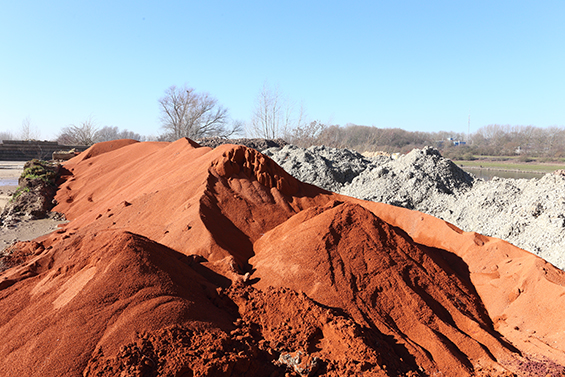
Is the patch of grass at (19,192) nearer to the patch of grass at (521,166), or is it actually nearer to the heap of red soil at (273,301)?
the heap of red soil at (273,301)

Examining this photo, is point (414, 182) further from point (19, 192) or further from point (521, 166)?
point (521, 166)

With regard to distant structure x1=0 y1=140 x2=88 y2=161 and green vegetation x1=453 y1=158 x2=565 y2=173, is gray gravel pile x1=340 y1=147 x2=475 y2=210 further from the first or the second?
distant structure x1=0 y1=140 x2=88 y2=161

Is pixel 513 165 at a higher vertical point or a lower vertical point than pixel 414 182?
lower

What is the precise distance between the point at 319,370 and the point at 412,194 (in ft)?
27.7

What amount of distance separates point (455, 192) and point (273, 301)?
8.45 metres

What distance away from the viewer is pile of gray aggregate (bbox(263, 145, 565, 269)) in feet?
24.0

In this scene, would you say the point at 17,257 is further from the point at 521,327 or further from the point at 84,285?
the point at 521,327

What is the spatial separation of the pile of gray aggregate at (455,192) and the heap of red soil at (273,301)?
60.3 inches

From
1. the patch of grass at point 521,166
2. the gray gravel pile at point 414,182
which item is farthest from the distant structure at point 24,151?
the patch of grass at point 521,166

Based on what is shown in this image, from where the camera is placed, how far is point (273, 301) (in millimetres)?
4105

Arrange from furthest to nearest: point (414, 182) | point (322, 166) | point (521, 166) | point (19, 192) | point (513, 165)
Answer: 1. point (513, 165)
2. point (521, 166)
3. point (322, 166)
4. point (19, 192)
5. point (414, 182)

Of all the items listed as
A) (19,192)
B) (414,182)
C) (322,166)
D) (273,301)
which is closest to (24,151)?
(19,192)

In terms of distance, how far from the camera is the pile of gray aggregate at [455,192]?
288 inches

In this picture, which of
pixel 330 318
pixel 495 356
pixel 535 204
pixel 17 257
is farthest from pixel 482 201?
pixel 17 257
